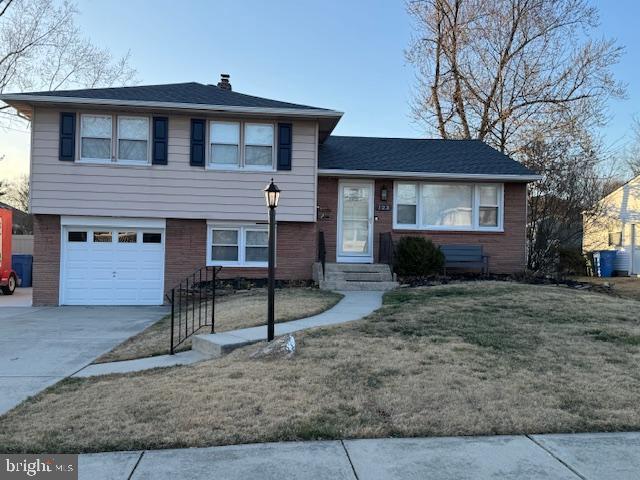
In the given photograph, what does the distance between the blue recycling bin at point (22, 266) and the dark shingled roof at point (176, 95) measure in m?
11.3

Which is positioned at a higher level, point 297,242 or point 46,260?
point 297,242

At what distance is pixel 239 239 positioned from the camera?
1490 cm

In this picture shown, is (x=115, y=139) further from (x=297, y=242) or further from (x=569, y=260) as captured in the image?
(x=569, y=260)

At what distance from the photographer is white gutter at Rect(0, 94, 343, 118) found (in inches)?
526

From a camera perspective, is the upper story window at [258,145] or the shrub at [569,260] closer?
the upper story window at [258,145]

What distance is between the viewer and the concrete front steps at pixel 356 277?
13148 millimetres

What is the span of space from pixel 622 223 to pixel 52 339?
990 inches

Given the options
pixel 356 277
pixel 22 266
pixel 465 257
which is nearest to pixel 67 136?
pixel 356 277

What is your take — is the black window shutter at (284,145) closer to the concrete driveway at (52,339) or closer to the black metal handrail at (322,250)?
the black metal handrail at (322,250)

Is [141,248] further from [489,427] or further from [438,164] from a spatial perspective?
[489,427]

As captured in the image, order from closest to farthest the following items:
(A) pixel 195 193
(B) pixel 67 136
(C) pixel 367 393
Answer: (C) pixel 367 393 < (B) pixel 67 136 < (A) pixel 195 193

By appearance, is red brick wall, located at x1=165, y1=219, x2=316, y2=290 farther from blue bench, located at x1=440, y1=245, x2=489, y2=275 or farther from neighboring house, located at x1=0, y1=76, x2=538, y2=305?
blue bench, located at x1=440, y1=245, x2=489, y2=275

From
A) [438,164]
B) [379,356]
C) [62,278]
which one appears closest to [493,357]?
[379,356]

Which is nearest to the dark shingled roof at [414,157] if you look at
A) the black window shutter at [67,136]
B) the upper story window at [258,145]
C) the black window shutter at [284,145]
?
the black window shutter at [284,145]
